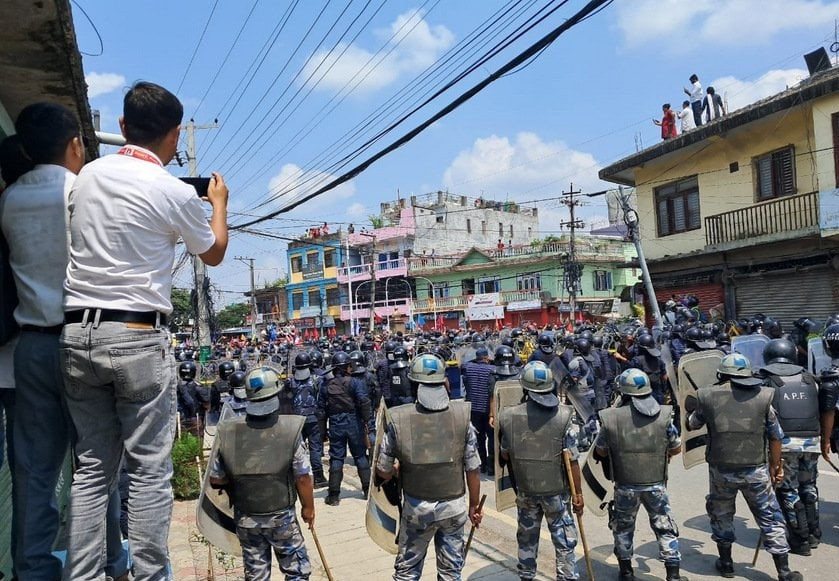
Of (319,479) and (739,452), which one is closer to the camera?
(739,452)

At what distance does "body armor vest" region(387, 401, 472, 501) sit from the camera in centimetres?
457

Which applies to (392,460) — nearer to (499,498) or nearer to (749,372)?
(499,498)

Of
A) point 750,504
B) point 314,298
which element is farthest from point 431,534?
point 314,298

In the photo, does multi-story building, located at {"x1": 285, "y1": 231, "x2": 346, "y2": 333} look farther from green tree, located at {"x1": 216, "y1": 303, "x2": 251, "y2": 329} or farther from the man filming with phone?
the man filming with phone

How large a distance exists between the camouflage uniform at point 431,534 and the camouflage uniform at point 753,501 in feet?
7.65

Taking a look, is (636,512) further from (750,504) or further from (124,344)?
(124,344)

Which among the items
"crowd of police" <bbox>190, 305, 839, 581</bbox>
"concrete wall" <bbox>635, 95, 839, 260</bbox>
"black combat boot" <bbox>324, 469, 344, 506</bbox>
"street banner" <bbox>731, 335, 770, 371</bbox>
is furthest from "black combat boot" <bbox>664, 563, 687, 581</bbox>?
"concrete wall" <bbox>635, 95, 839, 260</bbox>

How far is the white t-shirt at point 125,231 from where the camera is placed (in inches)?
85.4

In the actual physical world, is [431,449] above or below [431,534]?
above

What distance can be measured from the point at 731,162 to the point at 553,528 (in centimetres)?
1705

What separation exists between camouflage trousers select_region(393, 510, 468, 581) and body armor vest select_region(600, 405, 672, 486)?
1488 mm

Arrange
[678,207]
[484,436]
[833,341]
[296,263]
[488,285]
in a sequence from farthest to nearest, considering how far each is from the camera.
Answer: [296,263], [488,285], [678,207], [484,436], [833,341]

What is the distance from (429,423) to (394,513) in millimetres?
834

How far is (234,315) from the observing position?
7175cm
